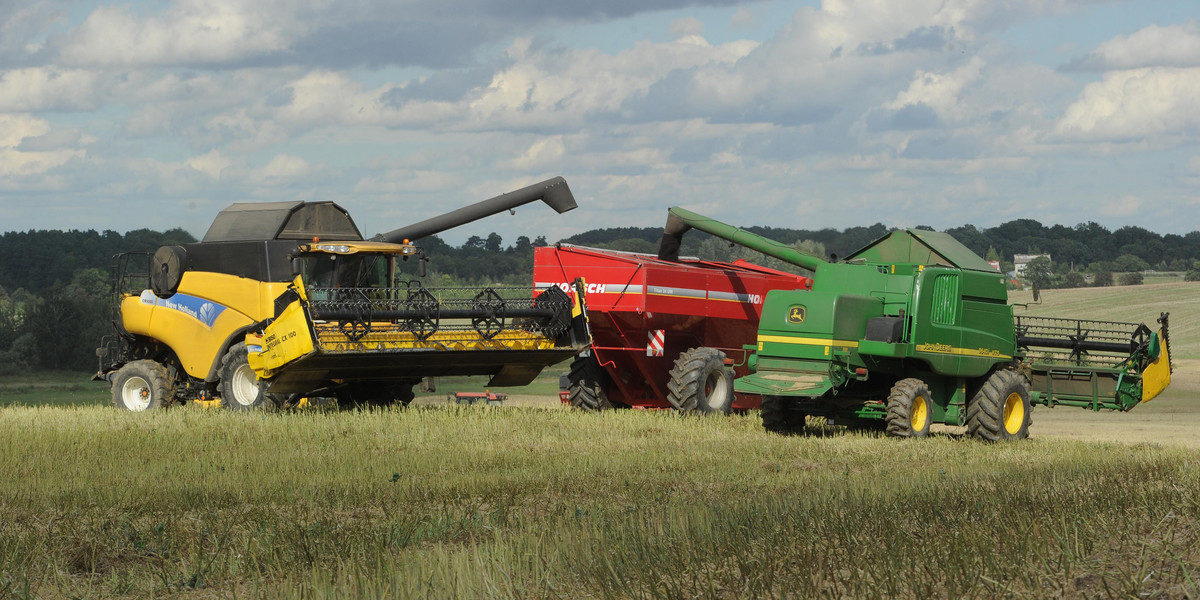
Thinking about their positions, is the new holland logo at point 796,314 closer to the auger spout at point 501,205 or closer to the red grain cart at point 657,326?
the red grain cart at point 657,326

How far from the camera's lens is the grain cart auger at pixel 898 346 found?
1416 centimetres

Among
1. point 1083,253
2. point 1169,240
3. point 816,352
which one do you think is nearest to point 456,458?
point 816,352

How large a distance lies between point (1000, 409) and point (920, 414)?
1167 mm

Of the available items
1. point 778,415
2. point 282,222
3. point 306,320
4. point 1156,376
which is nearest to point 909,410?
point 778,415

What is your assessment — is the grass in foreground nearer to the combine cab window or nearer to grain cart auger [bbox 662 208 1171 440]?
grain cart auger [bbox 662 208 1171 440]

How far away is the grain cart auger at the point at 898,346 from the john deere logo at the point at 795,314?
13mm

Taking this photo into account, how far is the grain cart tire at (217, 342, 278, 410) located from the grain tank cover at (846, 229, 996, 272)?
796 cm

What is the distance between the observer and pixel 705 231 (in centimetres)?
2081

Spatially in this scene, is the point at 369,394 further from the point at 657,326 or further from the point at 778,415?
the point at 778,415

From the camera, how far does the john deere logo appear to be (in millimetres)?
14459

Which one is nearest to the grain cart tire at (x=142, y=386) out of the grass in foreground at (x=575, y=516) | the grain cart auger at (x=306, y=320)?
the grain cart auger at (x=306, y=320)

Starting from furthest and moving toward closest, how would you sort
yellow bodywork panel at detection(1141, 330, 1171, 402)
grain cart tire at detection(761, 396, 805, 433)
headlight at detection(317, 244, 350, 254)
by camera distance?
1. yellow bodywork panel at detection(1141, 330, 1171, 402)
2. headlight at detection(317, 244, 350, 254)
3. grain cart tire at detection(761, 396, 805, 433)

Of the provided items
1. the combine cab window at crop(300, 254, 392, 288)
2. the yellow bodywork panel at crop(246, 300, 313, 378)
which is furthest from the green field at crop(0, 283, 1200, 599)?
the combine cab window at crop(300, 254, 392, 288)

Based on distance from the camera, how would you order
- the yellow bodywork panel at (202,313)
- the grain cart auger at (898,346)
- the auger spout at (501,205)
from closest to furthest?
the grain cart auger at (898,346)
the yellow bodywork panel at (202,313)
the auger spout at (501,205)
